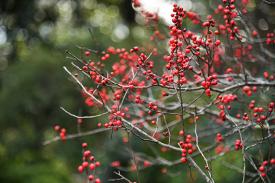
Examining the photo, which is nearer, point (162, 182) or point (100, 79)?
point (100, 79)

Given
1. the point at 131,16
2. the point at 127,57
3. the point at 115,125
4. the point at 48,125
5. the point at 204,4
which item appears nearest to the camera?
the point at 115,125

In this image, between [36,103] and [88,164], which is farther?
[36,103]

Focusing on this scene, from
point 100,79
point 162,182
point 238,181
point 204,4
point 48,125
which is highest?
point 100,79

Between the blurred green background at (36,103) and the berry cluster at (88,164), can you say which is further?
the blurred green background at (36,103)

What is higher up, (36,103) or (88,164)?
(88,164)

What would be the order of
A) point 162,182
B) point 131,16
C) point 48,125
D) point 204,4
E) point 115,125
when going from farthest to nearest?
point 131,16 → point 162,182 → point 48,125 → point 204,4 → point 115,125

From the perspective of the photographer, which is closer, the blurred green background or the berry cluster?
the berry cluster

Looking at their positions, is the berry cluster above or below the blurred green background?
above

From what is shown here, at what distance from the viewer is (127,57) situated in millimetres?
3602

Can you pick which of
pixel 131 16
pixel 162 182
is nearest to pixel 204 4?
pixel 162 182

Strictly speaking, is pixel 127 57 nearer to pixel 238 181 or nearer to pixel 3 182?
pixel 238 181

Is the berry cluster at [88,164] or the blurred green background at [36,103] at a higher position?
the berry cluster at [88,164]

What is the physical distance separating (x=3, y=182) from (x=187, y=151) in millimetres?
8800

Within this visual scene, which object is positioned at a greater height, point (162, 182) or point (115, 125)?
point (115, 125)
